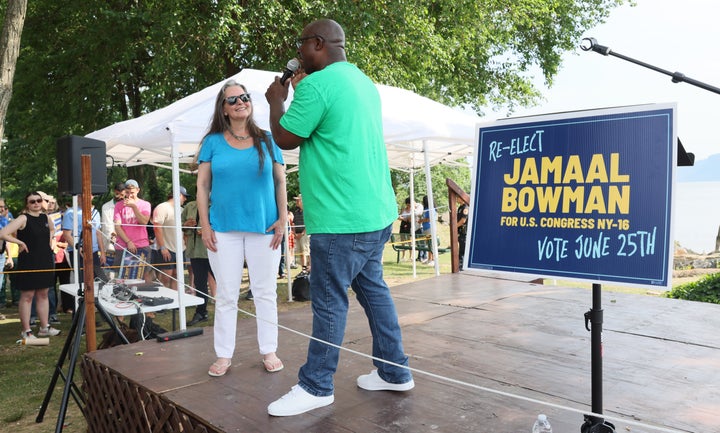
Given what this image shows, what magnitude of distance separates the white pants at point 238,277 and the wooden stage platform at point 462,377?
0.28 metres

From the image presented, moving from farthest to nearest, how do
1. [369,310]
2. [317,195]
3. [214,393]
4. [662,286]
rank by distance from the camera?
[214,393]
[369,310]
[317,195]
[662,286]

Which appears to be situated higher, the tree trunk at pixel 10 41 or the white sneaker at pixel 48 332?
the tree trunk at pixel 10 41

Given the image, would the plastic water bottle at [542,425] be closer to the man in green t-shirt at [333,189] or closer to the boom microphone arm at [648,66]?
the man in green t-shirt at [333,189]

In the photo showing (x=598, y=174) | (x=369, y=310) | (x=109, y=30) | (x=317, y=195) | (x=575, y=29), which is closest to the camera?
(x=598, y=174)

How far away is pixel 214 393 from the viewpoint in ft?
9.95

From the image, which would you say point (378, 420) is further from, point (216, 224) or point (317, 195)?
point (216, 224)

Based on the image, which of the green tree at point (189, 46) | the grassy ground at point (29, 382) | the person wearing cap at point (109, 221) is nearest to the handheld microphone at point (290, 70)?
the grassy ground at point (29, 382)

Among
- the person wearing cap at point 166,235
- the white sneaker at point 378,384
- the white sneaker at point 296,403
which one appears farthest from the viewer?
the person wearing cap at point 166,235

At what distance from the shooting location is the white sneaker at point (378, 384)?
9.64 feet

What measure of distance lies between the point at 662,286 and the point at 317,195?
55.5 inches

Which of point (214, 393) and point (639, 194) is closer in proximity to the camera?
point (639, 194)

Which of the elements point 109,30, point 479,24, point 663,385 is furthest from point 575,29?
point 663,385

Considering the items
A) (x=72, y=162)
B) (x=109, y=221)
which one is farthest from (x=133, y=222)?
(x=72, y=162)

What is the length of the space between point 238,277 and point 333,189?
101 centimetres
